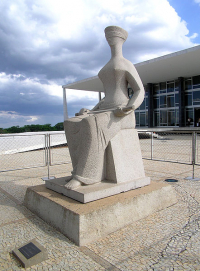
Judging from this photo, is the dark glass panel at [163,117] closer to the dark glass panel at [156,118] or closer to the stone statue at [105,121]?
the dark glass panel at [156,118]

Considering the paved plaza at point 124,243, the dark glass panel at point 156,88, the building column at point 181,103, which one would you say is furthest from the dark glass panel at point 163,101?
the paved plaza at point 124,243

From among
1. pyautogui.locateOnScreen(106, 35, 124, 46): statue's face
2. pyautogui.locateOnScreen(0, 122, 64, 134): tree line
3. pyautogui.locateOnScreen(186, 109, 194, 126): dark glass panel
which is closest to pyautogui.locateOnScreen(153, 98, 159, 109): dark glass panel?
pyautogui.locateOnScreen(186, 109, 194, 126): dark glass panel

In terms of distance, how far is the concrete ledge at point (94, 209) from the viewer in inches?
98.4

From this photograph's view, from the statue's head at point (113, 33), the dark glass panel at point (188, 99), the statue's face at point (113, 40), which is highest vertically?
the dark glass panel at point (188, 99)

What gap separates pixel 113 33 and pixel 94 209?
2784mm

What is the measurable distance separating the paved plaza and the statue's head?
2862 mm

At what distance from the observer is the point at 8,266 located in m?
2.09

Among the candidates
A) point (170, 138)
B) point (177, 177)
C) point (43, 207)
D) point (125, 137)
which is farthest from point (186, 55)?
point (43, 207)

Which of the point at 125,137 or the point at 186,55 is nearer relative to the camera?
the point at 125,137

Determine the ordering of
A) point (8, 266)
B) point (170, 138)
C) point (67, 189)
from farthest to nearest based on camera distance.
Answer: point (170, 138) → point (67, 189) → point (8, 266)

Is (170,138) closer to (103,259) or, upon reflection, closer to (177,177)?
(177,177)

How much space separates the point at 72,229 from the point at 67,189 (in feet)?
2.13

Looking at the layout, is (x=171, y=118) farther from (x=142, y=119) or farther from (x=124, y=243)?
(x=124, y=243)

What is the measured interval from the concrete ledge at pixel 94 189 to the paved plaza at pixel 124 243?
478 millimetres
